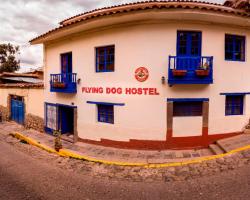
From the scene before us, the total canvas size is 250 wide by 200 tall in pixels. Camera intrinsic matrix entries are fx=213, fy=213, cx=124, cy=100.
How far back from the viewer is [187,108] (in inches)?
377

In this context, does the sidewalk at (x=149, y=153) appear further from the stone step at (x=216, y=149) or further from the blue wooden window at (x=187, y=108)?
the blue wooden window at (x=187, y=108)

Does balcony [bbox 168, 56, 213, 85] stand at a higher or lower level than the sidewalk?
higher

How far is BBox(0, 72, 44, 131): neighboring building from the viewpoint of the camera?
46.8 ft

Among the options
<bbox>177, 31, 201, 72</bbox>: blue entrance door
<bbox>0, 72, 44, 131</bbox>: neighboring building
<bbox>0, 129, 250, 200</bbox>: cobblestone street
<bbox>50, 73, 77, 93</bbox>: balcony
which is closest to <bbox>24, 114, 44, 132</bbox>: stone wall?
<bbox>0, 72, 44, 131</bbox>: neighboring building

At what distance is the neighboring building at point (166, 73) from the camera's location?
8.99 m

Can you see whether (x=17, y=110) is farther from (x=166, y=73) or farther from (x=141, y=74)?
(x=166, y=73)

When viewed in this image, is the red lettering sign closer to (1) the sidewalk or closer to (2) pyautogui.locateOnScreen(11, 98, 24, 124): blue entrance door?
(1) the sidewalk

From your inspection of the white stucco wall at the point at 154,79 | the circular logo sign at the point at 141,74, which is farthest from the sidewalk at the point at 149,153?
the circular logo sign at the point at 141,74

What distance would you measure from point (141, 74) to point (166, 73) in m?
1.09

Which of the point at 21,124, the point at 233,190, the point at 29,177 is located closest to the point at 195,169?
the point at 233,190

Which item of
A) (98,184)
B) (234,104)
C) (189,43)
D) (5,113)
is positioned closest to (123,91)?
(189,43)

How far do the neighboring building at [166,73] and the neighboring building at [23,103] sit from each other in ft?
17.4

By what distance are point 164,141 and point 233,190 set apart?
3.97 metres

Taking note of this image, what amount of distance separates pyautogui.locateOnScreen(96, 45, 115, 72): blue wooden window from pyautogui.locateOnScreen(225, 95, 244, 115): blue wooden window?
5.72m
